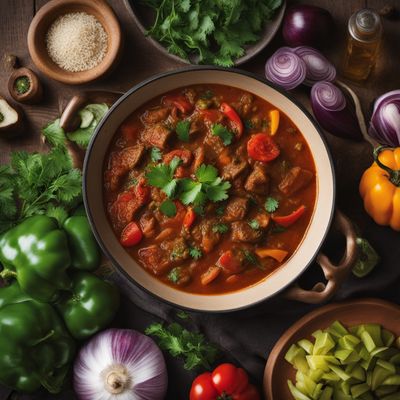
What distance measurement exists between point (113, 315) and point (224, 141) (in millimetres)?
1468

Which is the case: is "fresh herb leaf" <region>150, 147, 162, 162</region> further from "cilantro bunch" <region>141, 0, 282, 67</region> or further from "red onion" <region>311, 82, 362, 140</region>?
"red onion" <region>311, 82, 362, 140</region>

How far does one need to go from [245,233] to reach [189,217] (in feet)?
1.31

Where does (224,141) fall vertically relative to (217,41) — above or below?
below

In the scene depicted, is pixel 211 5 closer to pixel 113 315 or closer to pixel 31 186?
pixel 31 186

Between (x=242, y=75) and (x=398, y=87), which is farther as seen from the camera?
(x=398, y=87)

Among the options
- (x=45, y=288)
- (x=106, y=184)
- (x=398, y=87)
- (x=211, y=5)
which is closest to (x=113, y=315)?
(x=45, y=288)

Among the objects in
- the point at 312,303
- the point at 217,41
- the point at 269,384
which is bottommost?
Answer: the point at 269,384

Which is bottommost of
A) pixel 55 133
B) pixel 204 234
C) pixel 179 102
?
pixel 204 234

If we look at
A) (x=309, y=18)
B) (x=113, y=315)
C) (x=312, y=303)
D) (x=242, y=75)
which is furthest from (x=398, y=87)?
(x=113, y=315)

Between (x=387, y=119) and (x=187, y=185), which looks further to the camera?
(x=387, y=119)

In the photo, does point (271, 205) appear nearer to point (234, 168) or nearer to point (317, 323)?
point (234, 168)

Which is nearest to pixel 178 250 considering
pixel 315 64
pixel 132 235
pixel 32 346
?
pixel 132 235

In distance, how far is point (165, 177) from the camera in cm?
490

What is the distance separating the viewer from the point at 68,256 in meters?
5.05
